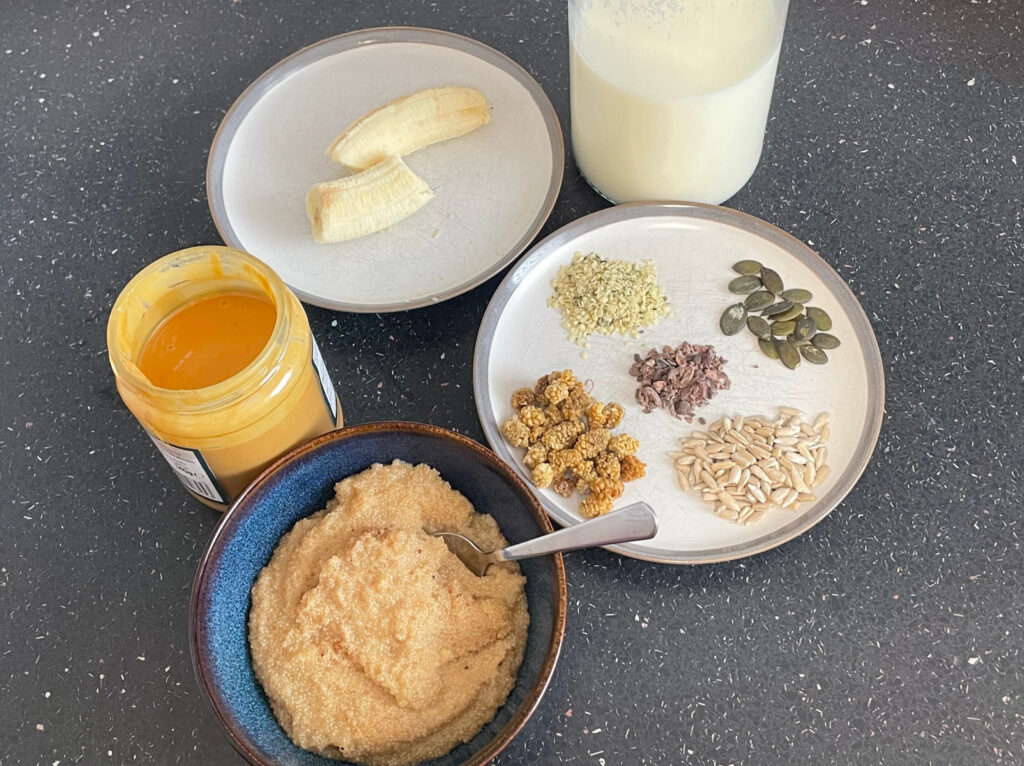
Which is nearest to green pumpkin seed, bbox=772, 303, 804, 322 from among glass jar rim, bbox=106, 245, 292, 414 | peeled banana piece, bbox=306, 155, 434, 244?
peeled banana piece, bbox=306, 155, 434, 244

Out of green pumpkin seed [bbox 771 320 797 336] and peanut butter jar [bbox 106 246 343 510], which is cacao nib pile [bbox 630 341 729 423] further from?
peanut butter jar [bbox 106 246 343 510]

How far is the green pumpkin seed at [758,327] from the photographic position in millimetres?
1001

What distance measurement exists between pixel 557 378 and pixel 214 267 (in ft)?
1.14

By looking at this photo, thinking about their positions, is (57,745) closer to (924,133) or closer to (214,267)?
(214,267)

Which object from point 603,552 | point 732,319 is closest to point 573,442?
point 603,552

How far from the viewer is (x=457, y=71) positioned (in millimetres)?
1174

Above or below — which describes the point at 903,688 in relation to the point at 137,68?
below

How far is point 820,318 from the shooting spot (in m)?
1.00

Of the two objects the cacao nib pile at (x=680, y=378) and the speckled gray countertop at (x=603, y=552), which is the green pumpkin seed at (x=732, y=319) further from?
the speckled gray countertop at (x=603, y=552)

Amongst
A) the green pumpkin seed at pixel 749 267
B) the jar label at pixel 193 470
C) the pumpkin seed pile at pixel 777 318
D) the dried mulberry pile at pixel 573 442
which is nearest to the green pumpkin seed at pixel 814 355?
the pumpkin seed pile at pixel 777 318

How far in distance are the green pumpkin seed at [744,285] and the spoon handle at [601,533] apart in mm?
332

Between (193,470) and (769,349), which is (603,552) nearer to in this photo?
(769,349)

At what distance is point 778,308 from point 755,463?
18cm

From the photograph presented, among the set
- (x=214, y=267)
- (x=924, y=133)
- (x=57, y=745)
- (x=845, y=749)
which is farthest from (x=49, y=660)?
(x=924, y=133)
